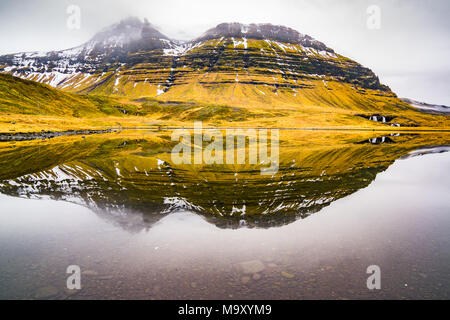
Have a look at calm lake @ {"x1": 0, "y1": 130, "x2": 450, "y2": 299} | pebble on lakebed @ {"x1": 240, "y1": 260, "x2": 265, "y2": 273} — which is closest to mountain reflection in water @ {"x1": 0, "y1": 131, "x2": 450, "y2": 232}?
calm lake @ {"x1": 0, "y1": 130, "x2": 450, "y2": 299}

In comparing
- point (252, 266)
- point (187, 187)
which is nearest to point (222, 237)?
point (252, 266)

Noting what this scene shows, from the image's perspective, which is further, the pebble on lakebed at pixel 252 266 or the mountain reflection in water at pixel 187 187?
the mountain reflection in water at pixel 187 187

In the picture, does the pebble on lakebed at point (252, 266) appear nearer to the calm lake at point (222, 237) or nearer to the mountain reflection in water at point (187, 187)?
the calm lake at point (222, 237)

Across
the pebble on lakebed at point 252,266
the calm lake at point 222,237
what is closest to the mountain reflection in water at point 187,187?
the calm lake at point 222,237

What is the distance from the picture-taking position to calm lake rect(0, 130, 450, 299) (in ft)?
26.2

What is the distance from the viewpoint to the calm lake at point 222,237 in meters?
7.99

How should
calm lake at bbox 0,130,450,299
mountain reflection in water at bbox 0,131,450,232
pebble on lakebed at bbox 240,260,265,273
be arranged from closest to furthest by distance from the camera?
1. calm lake at bbox 0,130,450,299
2. pebble on lakebed at bbox 240,260,265,273
3. mountain reflection in water at bbox 0,131,450,232

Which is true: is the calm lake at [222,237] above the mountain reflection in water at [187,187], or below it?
below

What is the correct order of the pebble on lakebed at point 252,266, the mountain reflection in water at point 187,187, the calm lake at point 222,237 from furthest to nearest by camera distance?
the mountain reflection in water at point 187,187, the pebble on lakebed at point 252,266, the calm lake at point 222,237

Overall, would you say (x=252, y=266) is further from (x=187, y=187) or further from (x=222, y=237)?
(x=187, y=187)

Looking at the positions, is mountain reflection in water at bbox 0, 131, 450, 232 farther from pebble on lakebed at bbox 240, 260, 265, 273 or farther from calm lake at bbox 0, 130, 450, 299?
pebble on lakebed at bbox 240, 260, 265, 273

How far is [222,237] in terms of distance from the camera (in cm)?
1159
